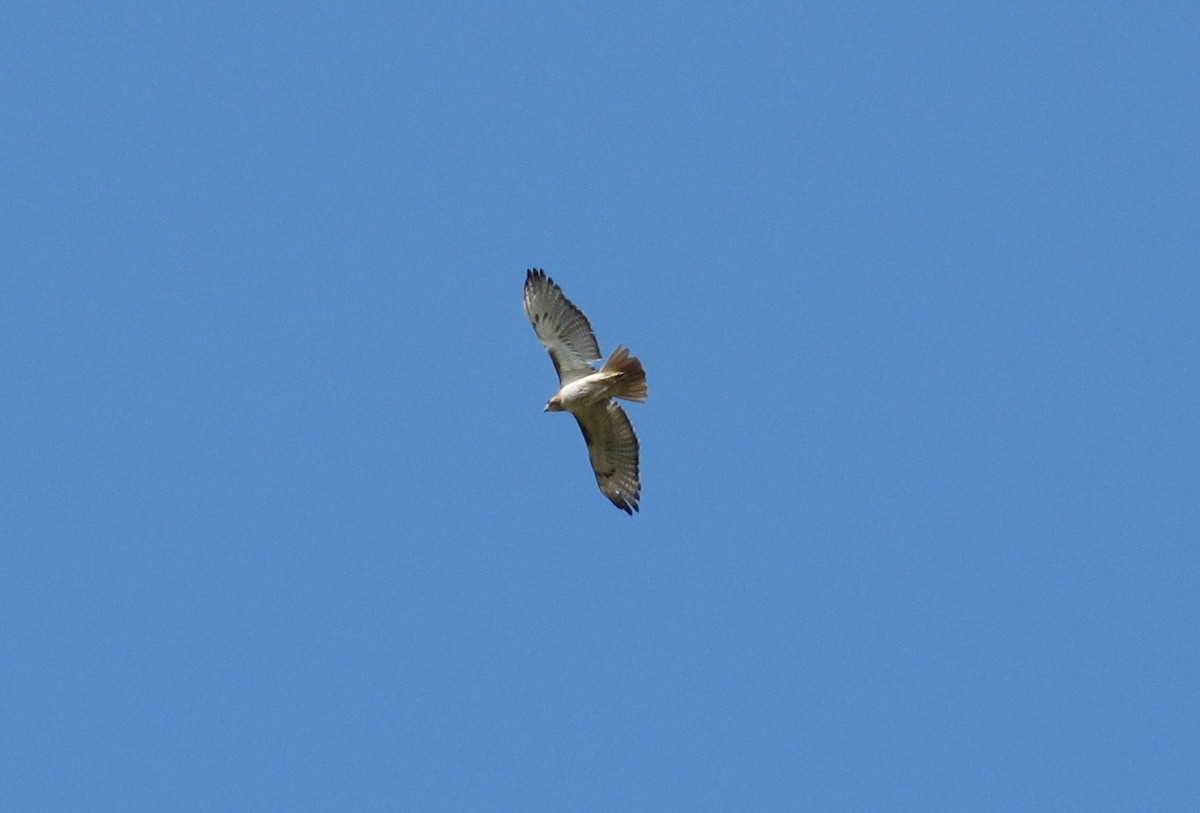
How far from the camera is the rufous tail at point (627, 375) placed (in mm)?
24672

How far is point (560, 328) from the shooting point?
25422mm

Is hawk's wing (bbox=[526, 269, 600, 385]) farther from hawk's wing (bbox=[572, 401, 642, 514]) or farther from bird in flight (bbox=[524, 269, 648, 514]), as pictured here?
hawk's wing (bbox=[572, 401, 642, 514])

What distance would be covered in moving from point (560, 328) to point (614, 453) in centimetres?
201

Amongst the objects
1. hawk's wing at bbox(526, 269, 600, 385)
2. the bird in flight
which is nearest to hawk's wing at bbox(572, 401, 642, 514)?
the bird in flight

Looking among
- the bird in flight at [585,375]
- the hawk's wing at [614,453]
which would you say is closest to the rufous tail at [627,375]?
the bird in flight at [585,375]

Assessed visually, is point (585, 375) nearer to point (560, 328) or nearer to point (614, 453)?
point (560, 328)

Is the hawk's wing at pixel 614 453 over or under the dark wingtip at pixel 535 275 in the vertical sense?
under

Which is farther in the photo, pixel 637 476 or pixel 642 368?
pixel 637 476

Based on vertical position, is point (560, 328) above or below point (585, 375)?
above

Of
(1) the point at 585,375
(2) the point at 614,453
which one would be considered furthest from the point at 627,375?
(2) the point at 614,453

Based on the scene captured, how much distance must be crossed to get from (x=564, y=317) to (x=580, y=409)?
1.19m

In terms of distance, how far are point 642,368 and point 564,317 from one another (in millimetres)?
1365

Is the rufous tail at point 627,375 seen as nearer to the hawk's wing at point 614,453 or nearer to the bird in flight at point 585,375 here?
the bird in flight at point 585,375

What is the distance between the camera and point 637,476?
87.0 feet
